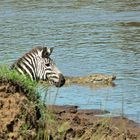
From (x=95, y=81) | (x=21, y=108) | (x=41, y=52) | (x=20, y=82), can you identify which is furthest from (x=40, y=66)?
(x=95, y=81)

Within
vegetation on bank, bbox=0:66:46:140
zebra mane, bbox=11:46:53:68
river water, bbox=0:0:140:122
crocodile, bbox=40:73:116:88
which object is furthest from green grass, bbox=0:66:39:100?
crocodile, bbox=40:73:116:88

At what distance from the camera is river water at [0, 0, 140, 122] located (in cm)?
1677

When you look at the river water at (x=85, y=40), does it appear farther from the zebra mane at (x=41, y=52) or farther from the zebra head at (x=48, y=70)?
the zebra mane at (x=41, y=52)

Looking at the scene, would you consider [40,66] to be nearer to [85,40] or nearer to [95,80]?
[95,80]

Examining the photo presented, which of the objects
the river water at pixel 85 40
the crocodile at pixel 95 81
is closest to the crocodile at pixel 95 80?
the crocodile at pixel 95 81

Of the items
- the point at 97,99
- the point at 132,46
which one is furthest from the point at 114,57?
the point at 97,99

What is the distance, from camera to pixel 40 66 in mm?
10711

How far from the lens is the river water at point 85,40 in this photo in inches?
660

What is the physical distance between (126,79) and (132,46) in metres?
7.17

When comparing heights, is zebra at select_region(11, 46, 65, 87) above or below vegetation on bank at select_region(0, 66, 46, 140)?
below

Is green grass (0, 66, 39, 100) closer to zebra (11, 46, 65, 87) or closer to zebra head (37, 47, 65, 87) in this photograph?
zebra (11, 46, 65, 87)

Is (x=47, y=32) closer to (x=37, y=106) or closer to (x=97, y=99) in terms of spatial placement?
(x=97, y=99)

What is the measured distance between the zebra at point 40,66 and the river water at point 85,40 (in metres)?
0.65

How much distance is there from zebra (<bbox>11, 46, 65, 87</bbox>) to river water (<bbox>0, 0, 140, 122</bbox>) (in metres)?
0.65
